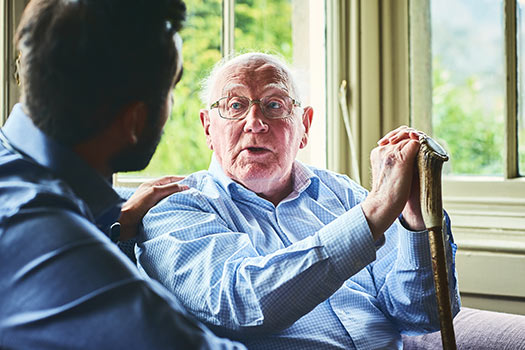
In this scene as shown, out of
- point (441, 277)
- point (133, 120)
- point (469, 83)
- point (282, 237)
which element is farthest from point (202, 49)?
point (133, 120)

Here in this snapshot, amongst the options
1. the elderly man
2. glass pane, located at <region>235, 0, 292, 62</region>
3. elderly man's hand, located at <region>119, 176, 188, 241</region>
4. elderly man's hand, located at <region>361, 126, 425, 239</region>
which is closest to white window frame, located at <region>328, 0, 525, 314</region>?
glass pane, located at <region>235, 0, 292, 62</region>

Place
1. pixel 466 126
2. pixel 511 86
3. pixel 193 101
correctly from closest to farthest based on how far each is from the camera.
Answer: pixel 193 101 → pixel 511 86 → pixel 466 126

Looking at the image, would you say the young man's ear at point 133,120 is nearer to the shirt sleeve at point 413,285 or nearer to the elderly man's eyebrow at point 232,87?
the shirt sleeve at point 413,285

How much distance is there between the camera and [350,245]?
3.28 ft

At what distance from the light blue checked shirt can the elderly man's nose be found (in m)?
0.15

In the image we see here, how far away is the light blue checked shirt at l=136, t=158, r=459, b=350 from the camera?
1030 mm

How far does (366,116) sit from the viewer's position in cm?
221

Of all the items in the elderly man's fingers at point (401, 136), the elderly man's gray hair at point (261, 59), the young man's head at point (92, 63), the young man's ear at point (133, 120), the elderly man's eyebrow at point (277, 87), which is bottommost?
the elderly man's fingers at point (401, 136)

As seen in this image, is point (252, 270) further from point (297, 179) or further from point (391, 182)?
point (297, 179)

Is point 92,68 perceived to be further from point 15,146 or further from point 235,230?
point 235,230

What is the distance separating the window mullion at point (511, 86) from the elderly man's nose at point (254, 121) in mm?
1008

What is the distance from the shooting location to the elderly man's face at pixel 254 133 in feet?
4.70

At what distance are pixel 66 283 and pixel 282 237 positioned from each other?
1.11m

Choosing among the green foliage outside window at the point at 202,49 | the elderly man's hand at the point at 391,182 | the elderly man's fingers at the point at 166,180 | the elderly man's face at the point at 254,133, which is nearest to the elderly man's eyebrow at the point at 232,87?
the elderly man's face at the point at 254,133
